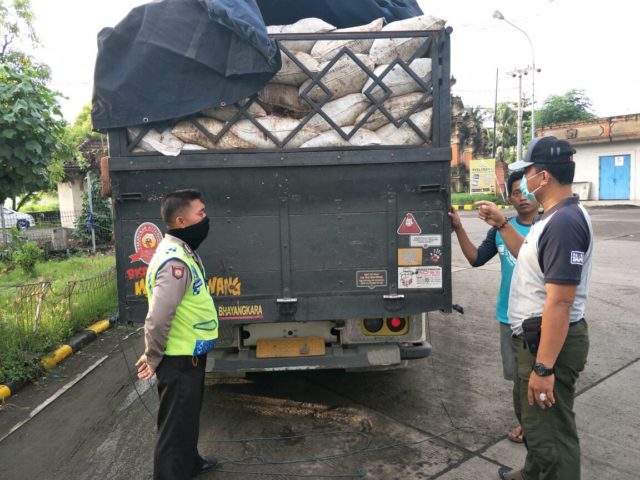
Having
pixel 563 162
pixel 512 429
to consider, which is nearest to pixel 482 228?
pixel 512 429

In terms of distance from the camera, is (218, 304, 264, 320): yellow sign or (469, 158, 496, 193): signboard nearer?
(218, 304, 264, 320): yellow sign

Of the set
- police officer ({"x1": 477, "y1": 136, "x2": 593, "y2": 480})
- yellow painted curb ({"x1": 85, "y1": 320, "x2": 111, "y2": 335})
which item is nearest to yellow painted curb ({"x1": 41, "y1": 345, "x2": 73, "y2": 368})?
yellow painted curb ({"x1": 85, "y1": 320, "x2": 111, "y2": 335})

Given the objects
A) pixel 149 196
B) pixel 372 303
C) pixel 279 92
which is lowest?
pixel 372 303

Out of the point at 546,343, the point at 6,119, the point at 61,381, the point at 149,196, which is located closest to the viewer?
the point at 546,343

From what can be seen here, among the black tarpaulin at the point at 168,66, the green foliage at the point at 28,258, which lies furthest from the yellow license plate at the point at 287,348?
the green foliage at the point at 28,258

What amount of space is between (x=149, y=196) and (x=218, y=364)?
130cm

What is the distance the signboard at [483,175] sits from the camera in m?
33.6

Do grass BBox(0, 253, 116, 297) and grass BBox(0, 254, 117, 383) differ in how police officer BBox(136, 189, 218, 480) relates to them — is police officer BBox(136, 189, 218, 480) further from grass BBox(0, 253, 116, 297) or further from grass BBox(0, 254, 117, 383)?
grass BBox(0, 253, 116, 297)

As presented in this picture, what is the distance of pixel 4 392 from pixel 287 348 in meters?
2.89

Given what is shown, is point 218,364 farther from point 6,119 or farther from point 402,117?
point 6,119

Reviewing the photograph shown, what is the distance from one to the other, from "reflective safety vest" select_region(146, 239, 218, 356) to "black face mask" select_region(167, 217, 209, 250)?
0.08 meters

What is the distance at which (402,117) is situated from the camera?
11.5 feet

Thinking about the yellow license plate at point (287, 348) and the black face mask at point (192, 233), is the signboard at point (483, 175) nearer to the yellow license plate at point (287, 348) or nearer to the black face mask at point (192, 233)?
the yellow license plate at point (287, 348)

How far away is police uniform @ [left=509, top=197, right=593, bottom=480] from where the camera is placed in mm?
2232
